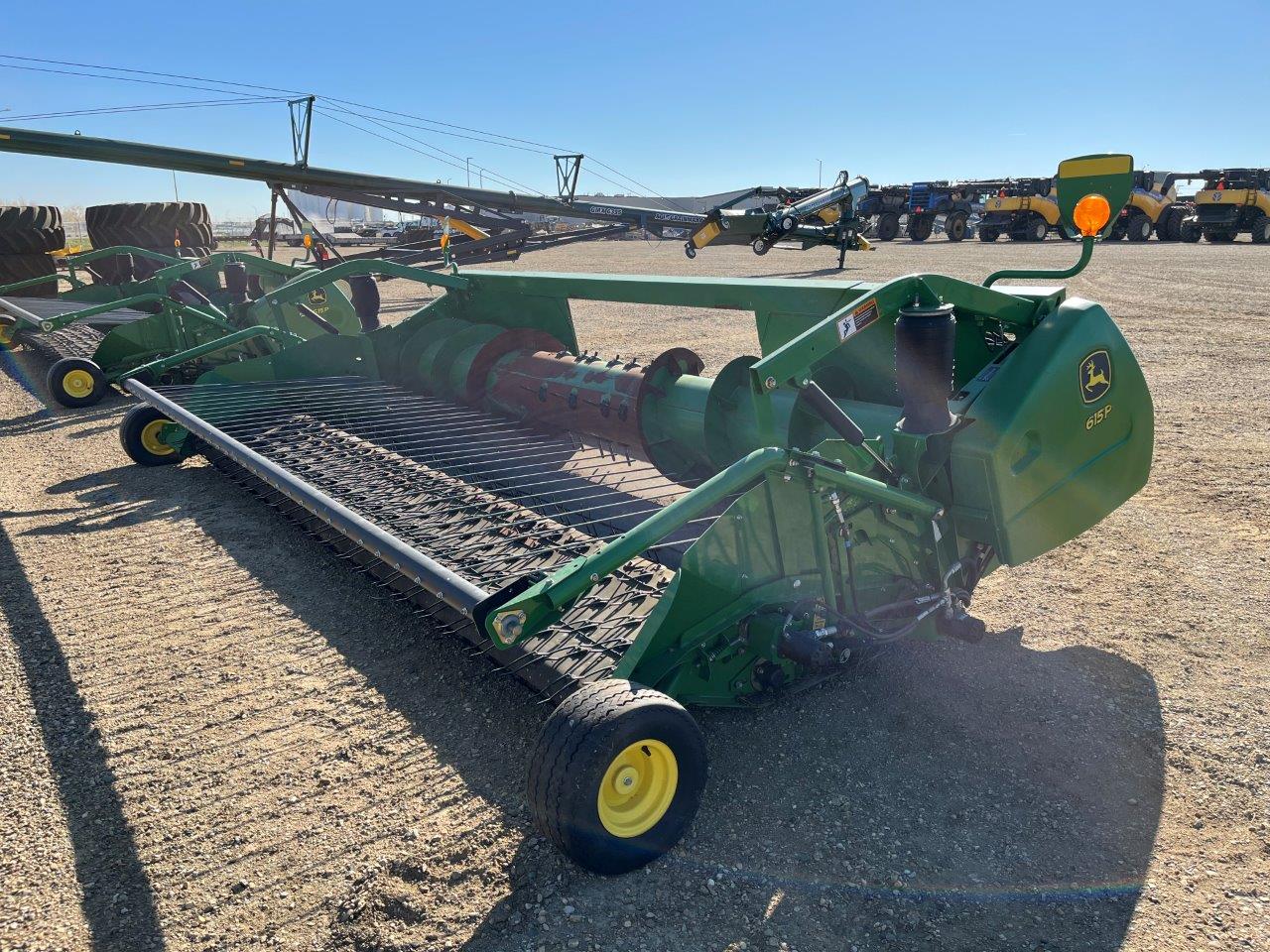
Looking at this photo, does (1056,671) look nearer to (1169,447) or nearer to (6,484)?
(1169,447)

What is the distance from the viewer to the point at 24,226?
13539 millimetres

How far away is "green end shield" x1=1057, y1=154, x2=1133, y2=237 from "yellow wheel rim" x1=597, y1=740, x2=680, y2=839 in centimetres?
226

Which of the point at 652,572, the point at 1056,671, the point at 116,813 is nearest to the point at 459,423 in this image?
the point at 652,572

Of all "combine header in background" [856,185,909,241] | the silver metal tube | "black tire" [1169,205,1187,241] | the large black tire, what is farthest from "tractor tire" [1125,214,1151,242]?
the silver metal tube

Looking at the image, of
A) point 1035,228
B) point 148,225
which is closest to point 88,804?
point 148,225

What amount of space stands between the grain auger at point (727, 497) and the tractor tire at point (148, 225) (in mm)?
13076

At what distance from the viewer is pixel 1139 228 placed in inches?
1139

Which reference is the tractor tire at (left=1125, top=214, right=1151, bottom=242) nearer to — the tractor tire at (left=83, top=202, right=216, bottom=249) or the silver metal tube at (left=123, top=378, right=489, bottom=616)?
the tractor tire at (left=83, top=202, right=216, bottom=249)

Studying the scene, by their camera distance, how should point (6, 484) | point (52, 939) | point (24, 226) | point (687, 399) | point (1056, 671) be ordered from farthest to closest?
point (24, 226) < point (6, 484) < point (687, 399) < point (1056, 671) < point (52, 939)

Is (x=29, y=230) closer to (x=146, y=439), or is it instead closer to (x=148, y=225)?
(x=148, y=225)

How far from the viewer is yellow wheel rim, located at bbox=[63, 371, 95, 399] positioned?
806 cm

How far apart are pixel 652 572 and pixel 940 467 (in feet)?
3.55

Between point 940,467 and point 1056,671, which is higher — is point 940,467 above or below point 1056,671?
above

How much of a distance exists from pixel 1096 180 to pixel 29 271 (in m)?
15.5
